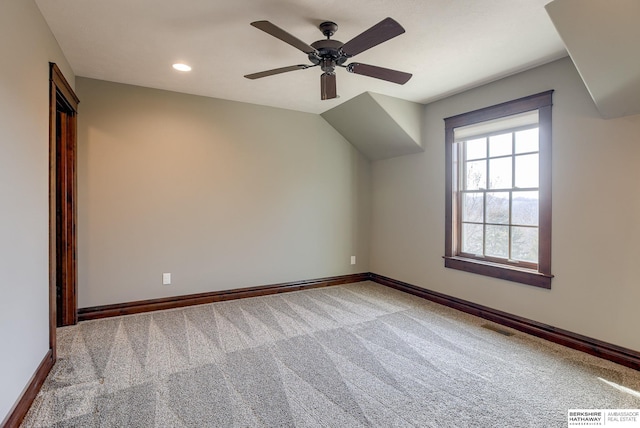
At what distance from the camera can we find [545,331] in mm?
2965

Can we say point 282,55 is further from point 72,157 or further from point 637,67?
point 637,67

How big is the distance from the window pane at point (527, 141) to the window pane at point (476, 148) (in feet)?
1.25

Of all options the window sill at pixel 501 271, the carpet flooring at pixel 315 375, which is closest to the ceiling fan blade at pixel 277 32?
the carpet flooring at pixel 315 375

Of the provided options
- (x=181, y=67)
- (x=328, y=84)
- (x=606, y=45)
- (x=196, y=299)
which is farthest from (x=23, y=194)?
(x=606, y=45)

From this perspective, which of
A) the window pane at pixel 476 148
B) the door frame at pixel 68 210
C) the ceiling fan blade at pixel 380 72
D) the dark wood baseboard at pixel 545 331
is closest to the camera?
the ceiling fan blade at pixel 380 72

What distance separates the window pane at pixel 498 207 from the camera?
11.3 feet

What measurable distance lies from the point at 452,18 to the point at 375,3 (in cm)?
59

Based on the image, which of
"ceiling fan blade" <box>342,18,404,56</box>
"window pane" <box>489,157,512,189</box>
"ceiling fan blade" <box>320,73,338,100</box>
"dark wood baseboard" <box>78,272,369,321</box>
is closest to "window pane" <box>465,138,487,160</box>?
"window pane" <box>489,157,512,189</box>

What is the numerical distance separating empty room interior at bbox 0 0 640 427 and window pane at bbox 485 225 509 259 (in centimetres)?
2

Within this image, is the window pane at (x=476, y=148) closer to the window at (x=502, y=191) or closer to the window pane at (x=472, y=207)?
the window at (x=502, y=191)

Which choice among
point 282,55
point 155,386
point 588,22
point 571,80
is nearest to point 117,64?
point 282,55

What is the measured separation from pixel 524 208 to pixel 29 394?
419 cm

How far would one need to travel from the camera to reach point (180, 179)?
12.5 feet

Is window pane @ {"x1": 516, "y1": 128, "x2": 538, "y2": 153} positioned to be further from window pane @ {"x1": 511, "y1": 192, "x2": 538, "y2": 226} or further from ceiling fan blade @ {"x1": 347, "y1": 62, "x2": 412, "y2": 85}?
ceiling fan blade @ {"x1": 347, "y1": 62, "x2": 412, "y2": 85}
